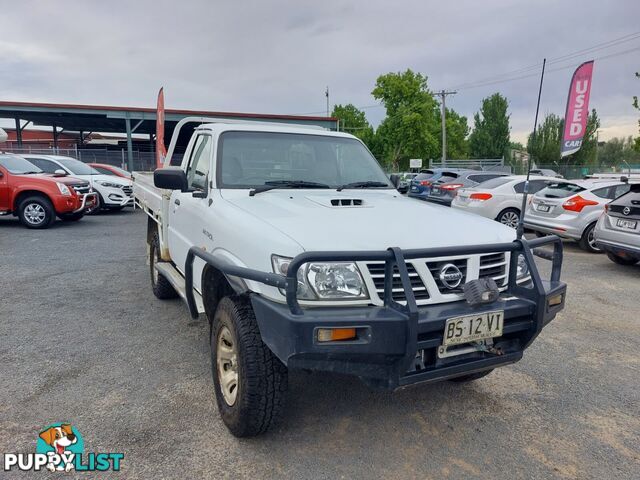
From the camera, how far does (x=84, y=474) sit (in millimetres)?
2428

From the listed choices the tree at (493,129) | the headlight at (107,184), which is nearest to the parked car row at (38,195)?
the headlight at (107,184)

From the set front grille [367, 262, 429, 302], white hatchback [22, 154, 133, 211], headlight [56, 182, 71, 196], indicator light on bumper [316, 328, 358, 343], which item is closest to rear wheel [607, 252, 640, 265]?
front grille [367, 262, 429, 302]

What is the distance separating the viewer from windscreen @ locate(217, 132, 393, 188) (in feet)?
12.0

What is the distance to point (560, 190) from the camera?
371 inches

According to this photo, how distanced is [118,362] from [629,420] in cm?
376

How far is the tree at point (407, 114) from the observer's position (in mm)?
39531

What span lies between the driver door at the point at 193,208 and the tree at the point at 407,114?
3707 cm

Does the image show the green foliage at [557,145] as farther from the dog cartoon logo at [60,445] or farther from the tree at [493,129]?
the dog cartoon logo at [60,445]

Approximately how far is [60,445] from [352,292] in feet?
6.31

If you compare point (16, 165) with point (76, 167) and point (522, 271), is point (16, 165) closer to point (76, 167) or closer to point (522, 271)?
point (76, 167)

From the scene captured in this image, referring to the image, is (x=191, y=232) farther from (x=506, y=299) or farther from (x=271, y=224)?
(x=506, y=299)

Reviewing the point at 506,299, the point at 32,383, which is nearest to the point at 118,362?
the point at 32,383

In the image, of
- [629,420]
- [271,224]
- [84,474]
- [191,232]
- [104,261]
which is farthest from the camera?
[104,261]

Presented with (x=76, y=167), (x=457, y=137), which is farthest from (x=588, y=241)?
(x=457, y=137)
